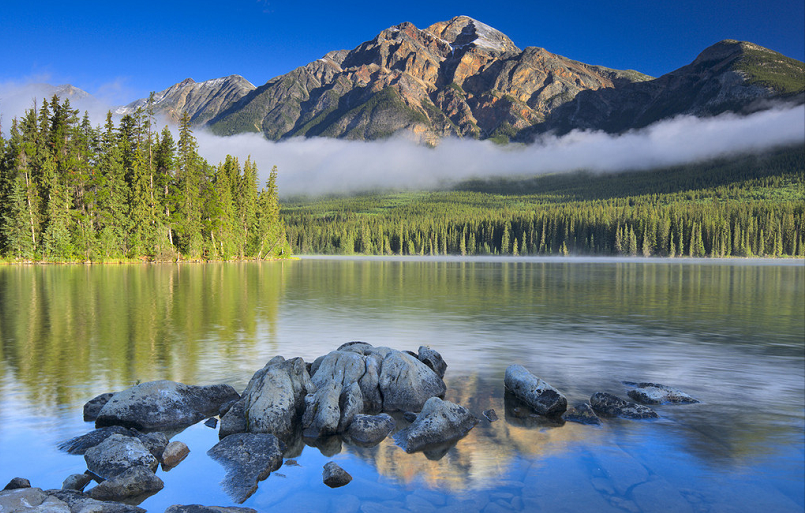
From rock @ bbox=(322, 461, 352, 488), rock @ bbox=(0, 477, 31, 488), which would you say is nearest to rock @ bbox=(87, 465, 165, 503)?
rock @ bbox=(0, 477, 31, 488)

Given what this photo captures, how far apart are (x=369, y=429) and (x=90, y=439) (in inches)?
228

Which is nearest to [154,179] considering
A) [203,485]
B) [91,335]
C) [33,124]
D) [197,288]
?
[33,124]

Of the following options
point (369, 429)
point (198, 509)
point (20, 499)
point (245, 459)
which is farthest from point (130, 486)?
point (369, 429)

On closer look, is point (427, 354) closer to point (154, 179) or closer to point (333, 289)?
point (333, 289)

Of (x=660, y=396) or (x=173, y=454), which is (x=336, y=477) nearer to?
(x=173, y=454)

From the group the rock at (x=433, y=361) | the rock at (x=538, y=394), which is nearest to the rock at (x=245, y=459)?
the rock at (x=538, y=394)

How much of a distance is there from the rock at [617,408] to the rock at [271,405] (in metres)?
7.48

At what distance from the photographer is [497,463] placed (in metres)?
9.75

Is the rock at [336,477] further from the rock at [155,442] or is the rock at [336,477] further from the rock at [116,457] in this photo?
the rock at [155,442]

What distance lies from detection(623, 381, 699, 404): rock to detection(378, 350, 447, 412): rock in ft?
17.3

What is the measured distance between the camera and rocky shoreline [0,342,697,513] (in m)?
8.53

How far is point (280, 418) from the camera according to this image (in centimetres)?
1137

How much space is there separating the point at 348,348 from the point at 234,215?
9364cm

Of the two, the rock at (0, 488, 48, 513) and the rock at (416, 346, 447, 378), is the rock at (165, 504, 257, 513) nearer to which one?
the rock at (0, 488, 48, 513)
